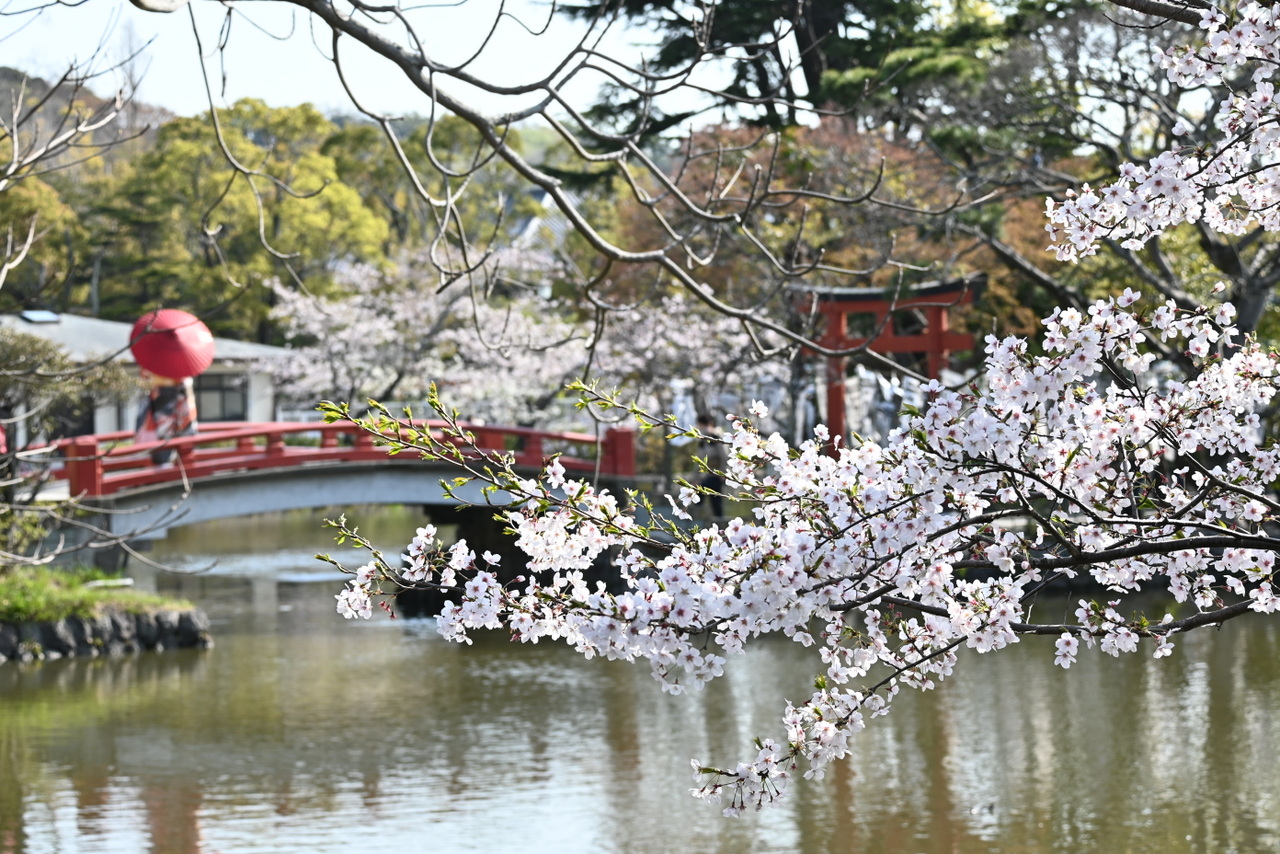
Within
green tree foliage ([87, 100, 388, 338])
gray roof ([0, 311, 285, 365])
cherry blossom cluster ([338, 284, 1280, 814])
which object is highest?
green tree foliage ([87, 100, 388, 338])

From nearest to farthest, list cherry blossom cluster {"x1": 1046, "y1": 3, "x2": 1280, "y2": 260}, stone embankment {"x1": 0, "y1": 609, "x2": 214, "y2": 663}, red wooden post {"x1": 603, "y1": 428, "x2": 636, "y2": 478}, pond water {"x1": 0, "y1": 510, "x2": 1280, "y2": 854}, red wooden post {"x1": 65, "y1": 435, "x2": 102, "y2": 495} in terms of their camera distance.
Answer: cherry blossom cluster {"x1": 1046, "y1": 3, "x2": 1280, "y2": 260}
pond water {"x1": 0, "y1": 510, "x2": 1280, "y2": 854}
stone embankment {"x1": 0, "y1": 609, "x2": 214, "y2": 663}
red wooden post {"x1": 65, "y1": 435, "x2": 102, "y2": 495}
red wooden post {"x1": 603, "y1": 428, "x2": 636, "y2": 478}

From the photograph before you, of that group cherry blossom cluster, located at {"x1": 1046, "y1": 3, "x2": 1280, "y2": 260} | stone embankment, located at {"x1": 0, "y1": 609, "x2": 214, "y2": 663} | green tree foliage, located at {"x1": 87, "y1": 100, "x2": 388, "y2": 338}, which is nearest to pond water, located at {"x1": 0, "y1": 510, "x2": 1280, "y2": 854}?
stone embankment, located at {"x1": 0, "y1": 609, "x2": 214, "y2": 663}

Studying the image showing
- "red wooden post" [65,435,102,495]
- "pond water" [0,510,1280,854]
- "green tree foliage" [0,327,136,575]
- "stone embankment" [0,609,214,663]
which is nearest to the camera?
"pond water" [0,510,1280,854]

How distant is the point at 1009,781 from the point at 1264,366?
539 centimetres

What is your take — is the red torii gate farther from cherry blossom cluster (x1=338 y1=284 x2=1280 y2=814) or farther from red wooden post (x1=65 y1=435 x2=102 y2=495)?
cherry blossom cluster (x1=338 y1=284 x2=1280 y2=814)

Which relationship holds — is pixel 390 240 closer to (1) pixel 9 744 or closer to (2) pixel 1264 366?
(1) pixel 9 744

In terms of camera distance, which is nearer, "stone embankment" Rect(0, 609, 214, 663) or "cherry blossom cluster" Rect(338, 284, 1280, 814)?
"cherry blossom cluster" Rect(338, 284, 1280, 814)

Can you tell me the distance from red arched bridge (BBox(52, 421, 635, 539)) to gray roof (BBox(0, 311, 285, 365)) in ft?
10.4

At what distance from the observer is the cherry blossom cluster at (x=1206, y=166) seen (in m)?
2.89

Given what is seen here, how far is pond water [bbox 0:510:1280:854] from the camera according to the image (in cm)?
743

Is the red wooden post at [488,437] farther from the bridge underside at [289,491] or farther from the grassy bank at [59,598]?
the grassy bank at [59,598]

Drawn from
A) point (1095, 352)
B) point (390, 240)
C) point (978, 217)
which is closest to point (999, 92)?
point (978, 217)

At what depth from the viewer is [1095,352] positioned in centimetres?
292

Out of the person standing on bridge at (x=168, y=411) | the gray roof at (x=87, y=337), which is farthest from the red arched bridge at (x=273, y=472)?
the gray roof at (x=87, y=337)
